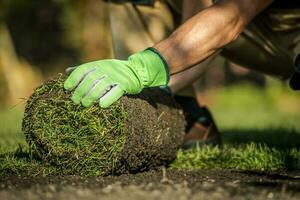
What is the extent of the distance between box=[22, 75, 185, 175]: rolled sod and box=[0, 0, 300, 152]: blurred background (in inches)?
389

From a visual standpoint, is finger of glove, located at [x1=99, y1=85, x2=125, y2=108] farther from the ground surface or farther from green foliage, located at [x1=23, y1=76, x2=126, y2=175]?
the ground surface

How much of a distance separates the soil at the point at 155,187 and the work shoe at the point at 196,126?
4.30 feet

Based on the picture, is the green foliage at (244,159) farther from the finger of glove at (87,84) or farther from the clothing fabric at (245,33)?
the finger of glove at (87,84)

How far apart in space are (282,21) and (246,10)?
3.92ft

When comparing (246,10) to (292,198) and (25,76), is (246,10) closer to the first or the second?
(292,198)

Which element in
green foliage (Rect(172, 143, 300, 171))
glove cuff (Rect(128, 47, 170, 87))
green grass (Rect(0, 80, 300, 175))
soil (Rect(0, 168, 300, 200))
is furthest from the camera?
green foliage (Rect(172, 143, 300, 171))

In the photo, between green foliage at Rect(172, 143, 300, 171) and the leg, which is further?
the leg

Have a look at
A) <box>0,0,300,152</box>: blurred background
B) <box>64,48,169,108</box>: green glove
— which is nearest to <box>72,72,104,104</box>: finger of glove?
<box>64,48,169,108</box>: green glove

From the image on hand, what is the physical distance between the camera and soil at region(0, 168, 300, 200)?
2637mm

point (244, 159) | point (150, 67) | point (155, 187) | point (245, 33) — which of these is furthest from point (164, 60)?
point (245, 33)

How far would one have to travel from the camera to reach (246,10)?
3.48 m

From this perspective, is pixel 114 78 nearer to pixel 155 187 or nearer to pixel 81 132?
pixel 81 132

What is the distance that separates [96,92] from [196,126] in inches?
68.5

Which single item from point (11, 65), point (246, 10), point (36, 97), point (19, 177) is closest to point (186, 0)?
point (246, 10)
